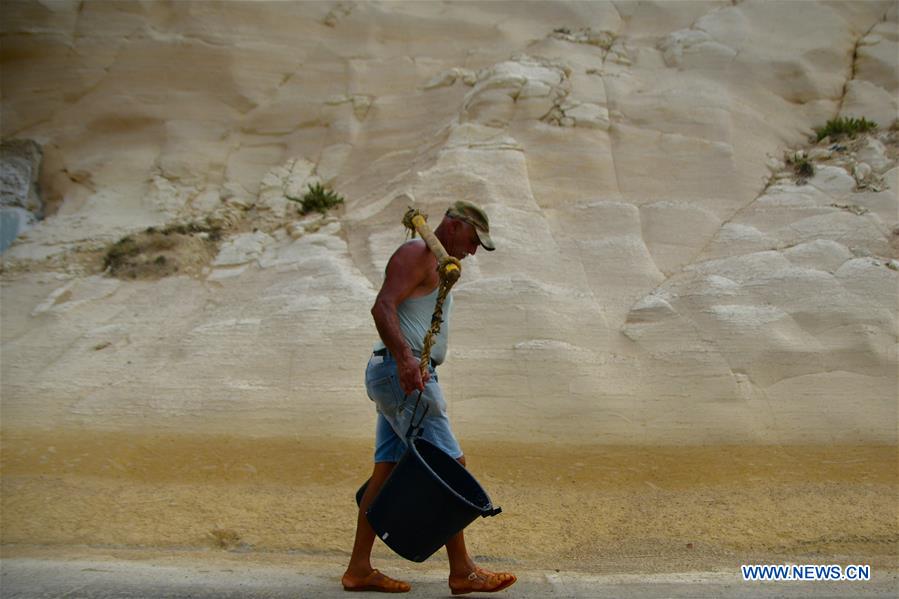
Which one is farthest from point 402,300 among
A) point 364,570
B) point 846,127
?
point 846,127

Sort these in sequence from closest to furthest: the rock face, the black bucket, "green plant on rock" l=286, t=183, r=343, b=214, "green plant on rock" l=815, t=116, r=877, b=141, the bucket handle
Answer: the black bucket
the bucket handle
the rock face
"green plant on rock" l=286, t=183, r=343, b=214
"green plant on rock" l=815, t=116, r=877, b=141

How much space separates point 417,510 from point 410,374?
0.49 m

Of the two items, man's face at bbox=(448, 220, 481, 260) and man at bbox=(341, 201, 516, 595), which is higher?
man's face at bbox=(448, 220, 481, 260)

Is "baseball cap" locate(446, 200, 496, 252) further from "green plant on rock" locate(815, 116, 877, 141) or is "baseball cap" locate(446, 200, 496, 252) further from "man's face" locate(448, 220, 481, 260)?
"green plant on rock" locate(815, 116, 877, 141)

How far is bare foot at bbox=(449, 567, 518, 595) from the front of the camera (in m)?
3.36

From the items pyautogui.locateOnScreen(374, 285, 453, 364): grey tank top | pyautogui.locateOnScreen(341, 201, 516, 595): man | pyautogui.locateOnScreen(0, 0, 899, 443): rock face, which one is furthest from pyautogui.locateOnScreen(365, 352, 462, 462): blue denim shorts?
pyautogui.locateOnScreen(0, 0, 899, 443): rock face

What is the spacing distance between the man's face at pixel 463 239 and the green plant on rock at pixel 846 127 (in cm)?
623

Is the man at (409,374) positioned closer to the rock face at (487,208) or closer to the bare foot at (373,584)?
the bare foot at (373,584)

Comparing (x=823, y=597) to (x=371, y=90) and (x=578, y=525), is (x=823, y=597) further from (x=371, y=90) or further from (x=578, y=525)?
(x=371, y=90)

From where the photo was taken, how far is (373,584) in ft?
11.3

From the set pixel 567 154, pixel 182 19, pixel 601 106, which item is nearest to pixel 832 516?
pixel 567 154

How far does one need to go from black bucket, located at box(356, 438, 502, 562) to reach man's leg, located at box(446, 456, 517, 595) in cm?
12

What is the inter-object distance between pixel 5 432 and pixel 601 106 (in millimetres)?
5821

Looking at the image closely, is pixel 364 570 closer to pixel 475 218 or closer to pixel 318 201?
pixel 475 218
